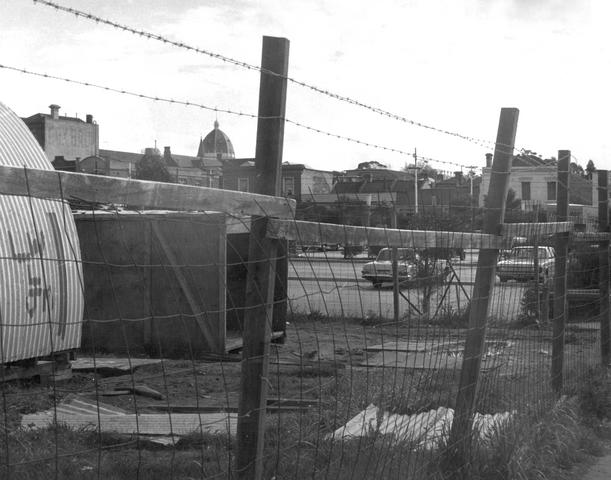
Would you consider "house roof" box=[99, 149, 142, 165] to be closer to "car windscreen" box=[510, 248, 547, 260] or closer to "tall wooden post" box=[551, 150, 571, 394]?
"car windscreen" box=[510, 248, 547, 260]

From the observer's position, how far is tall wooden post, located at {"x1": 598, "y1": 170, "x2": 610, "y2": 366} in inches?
373

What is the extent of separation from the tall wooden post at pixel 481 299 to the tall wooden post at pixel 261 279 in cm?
217

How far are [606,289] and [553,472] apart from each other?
3.93 m

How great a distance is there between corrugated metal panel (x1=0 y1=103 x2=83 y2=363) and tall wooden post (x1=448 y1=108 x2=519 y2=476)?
469 centimetres

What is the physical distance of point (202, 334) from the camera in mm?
13555

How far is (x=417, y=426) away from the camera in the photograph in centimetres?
532

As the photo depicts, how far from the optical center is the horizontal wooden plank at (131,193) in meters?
2.38

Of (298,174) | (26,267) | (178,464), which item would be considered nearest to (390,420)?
(178,464)

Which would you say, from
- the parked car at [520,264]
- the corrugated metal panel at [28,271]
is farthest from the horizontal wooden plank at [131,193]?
the corrugated metal panel at [28,271]

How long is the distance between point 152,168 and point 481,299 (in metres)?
2.62

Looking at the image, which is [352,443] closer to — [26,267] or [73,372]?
[26,267]

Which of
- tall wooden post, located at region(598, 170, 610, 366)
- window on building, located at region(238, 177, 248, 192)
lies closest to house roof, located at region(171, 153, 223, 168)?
window on building, located at region(238, 177, 248, 192)

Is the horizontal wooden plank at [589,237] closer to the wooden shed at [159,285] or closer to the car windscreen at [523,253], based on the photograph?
the car windscreen at [523,253]

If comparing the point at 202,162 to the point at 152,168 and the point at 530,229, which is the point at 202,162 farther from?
the point at 530,229
